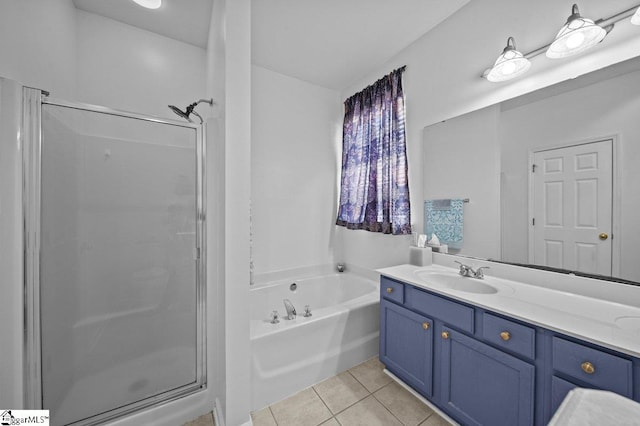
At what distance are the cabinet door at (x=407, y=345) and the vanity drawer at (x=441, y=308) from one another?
7cm

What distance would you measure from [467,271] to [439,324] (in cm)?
44

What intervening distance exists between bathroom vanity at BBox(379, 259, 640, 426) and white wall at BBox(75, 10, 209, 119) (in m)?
2.45

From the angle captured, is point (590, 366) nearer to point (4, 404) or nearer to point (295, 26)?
point (4, 404)

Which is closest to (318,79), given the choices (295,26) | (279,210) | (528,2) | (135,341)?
(295,26)

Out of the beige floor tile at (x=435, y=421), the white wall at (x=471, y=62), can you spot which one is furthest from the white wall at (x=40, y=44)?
the beige floor tile at (x=435, y=421)

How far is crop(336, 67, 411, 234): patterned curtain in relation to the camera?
2.19 m

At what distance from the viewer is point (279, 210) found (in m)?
2.61

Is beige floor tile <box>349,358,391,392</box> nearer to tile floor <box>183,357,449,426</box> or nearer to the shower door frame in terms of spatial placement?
tile floor <box>183,357,449,426</box>

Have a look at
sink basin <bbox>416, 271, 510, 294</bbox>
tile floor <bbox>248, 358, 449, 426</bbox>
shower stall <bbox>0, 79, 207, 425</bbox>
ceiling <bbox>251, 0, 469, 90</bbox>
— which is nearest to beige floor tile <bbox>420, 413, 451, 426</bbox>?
tile floor <bbox>248, 358, 449, 426</bbox>

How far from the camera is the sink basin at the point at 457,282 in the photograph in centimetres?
152

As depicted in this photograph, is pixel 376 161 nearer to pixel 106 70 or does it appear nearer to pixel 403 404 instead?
pixel 403 404

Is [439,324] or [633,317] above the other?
[633,317]

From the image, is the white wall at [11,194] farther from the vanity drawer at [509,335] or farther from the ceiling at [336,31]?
the vanity drawer at [509,335]

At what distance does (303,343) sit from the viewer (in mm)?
1732
